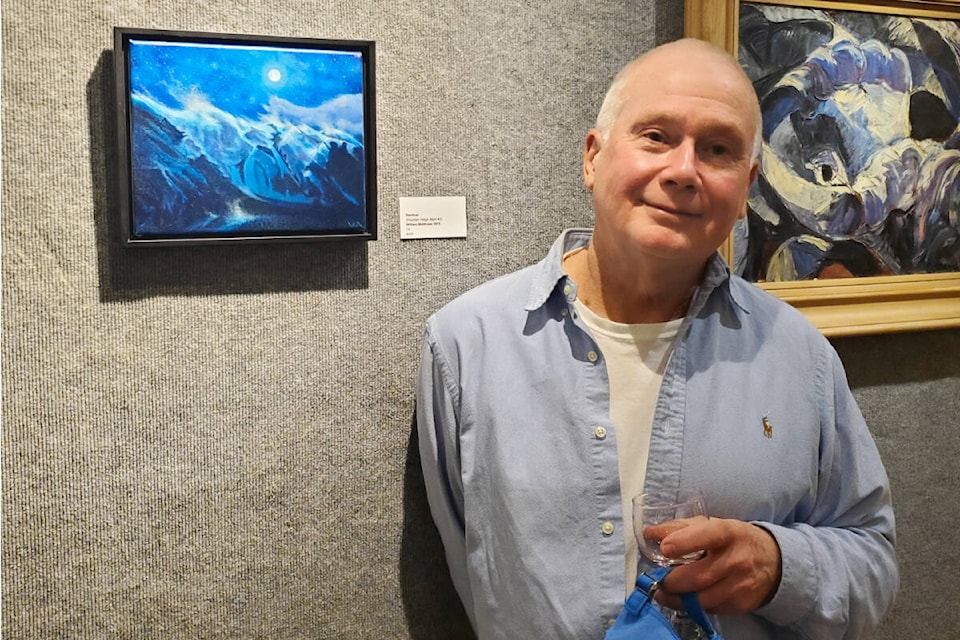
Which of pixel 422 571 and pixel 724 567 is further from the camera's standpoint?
pixel 422 571

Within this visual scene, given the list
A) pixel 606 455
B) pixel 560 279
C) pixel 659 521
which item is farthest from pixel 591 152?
pixel 659 521

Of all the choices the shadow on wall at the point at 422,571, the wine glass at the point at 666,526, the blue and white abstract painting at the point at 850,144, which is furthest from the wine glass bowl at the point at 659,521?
the blue and white abstract painting at the point at 850,144

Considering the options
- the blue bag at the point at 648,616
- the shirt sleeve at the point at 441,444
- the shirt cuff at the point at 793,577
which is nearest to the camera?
the blue bag at the point at 648,616

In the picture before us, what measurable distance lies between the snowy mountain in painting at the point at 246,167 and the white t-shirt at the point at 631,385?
0.44 m

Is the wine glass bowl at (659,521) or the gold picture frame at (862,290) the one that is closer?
the wine glass bowl at (659,521)

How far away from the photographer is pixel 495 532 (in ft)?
4.77

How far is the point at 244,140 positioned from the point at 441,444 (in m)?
0.60

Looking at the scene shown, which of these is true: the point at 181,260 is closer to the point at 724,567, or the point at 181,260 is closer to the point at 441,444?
the point at 441,444

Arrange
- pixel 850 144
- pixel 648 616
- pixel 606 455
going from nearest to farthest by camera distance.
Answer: pixel 648 616, pixel 606 455, pixel 850 144

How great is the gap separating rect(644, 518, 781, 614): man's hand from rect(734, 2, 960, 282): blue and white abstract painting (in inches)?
25.1

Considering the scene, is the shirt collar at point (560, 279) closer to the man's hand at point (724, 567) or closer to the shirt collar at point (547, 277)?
the shirt collar at point (547, 277)

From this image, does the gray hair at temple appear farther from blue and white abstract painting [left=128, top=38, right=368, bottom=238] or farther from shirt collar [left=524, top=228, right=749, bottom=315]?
blue and white abstract painting [left=128, top=38, right=368, bottom=238]

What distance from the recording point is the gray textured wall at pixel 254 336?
1.31 meters

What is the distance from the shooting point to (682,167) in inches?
51.9
